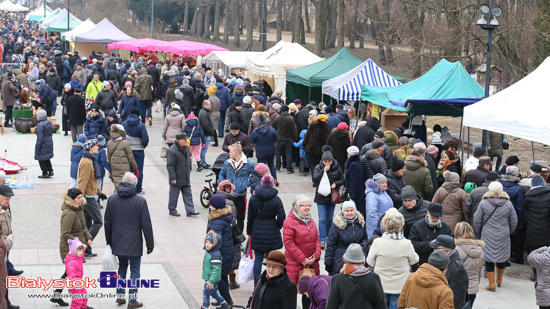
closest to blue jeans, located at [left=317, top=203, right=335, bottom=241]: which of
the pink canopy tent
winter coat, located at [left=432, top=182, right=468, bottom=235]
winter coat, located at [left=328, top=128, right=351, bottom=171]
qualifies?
winter coat, located at [left=432, top=182, right=468, bottom=235]

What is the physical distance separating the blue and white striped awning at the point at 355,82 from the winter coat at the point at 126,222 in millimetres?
10603

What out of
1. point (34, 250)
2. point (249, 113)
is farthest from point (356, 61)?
point (34, 250)

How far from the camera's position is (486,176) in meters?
11.0

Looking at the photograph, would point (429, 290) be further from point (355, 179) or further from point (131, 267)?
point (355, 179)

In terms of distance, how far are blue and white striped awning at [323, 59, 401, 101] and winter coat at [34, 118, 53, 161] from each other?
23.8ft

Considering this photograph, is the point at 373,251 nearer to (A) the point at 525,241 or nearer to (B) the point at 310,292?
(B) the point at 310,292

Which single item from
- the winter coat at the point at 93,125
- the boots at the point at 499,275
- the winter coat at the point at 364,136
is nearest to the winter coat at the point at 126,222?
the boots at the point at 499,275

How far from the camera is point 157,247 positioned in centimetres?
1130

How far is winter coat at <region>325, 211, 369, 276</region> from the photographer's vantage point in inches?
319

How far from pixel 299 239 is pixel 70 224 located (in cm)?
277

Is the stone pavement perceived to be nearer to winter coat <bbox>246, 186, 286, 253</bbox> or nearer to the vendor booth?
winter coat <bbox>246, 186, 286, 253</bbox>

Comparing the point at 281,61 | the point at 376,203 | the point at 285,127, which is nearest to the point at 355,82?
the point at 285,127

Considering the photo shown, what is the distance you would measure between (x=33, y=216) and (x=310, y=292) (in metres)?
7.62

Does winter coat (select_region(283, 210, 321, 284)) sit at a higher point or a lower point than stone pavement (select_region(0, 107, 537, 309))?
higher
